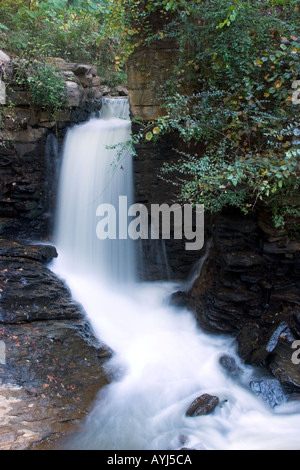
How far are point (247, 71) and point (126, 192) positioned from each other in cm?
294

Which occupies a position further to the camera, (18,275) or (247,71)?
(18,275)

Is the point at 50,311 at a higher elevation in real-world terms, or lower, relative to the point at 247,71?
lower

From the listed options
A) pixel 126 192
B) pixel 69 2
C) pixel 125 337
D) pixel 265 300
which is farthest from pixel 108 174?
pixel 69 2

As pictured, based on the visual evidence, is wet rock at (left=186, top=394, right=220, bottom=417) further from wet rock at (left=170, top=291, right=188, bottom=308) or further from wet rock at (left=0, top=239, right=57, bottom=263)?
wet rock at (left=0, top=239, right=57, bottom=263)

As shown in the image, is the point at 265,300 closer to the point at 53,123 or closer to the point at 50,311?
the point at 50,311

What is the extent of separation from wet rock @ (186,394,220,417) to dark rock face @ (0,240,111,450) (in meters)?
1.03

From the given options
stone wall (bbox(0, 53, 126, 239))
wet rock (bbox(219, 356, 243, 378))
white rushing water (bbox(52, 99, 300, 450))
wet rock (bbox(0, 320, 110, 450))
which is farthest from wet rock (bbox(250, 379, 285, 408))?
stone wall (bbox(0, 53, 126, 239))

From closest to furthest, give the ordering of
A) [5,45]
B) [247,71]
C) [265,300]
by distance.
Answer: [247,71], [265,300], [5,45]

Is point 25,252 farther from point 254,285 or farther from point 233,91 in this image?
point 233,91

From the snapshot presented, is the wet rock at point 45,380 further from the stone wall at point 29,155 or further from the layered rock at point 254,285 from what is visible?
the stone wall at point 29,155

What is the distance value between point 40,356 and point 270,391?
2608mm

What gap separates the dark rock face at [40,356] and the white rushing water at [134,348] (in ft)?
0.77

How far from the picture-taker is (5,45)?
7836 mm

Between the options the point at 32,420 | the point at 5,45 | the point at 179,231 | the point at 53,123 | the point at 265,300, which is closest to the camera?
the point at 32,420
